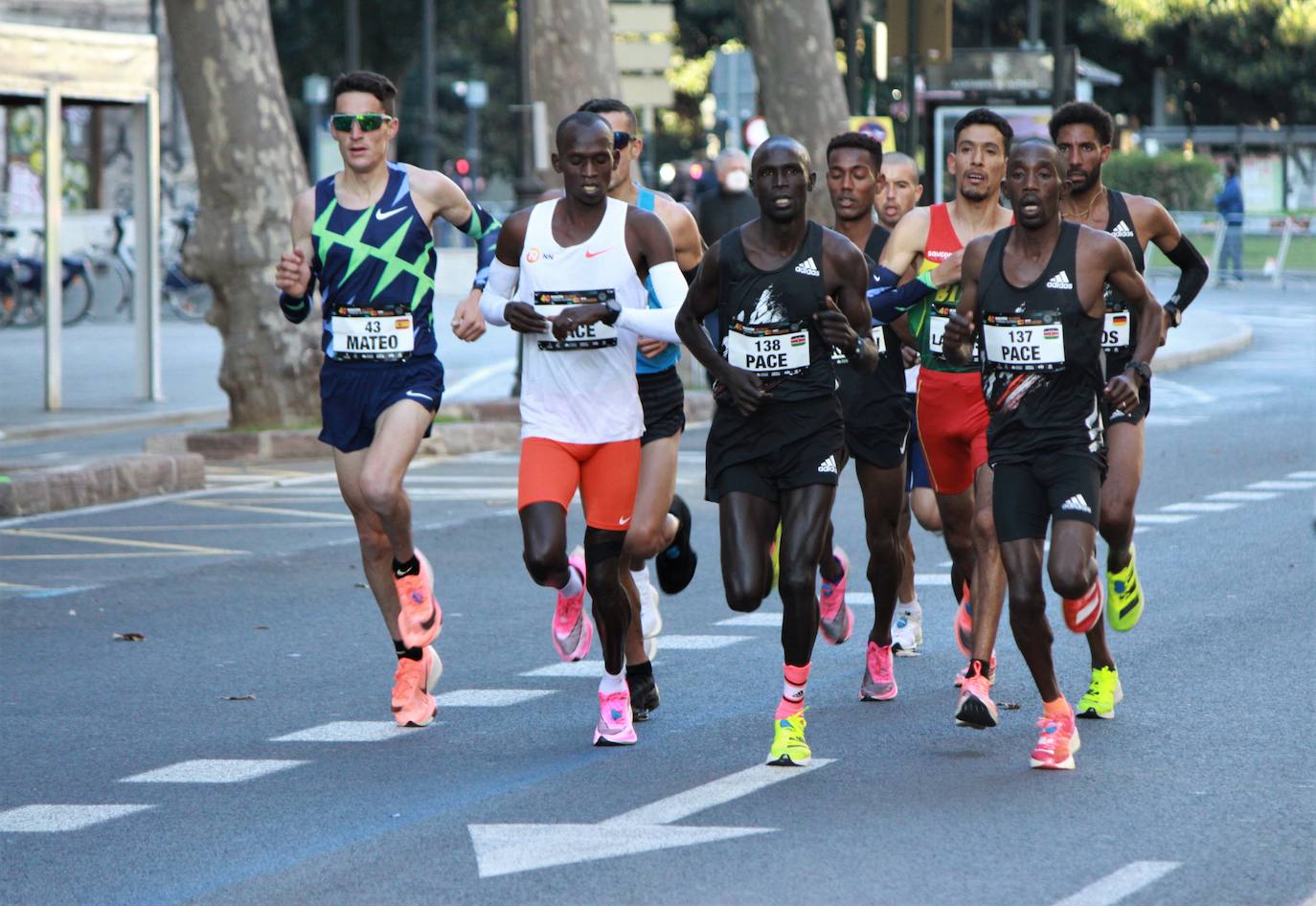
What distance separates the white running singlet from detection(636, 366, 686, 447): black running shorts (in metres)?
0.26

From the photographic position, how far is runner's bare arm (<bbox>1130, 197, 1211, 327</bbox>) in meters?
8.29

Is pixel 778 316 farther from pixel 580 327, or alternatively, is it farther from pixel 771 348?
pixel 580 327

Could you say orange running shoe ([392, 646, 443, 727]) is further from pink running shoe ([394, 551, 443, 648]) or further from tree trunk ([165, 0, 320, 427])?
tree trunk ([165, 0, 320, 427])

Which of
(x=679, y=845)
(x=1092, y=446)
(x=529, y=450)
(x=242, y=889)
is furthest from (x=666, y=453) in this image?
(x=242, y=889)

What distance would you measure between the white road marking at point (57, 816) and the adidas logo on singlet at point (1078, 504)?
2.78 metres

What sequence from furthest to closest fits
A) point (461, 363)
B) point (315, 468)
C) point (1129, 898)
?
1. point (461, 363)
2. point (315, 468)
3. point (1129, 898)

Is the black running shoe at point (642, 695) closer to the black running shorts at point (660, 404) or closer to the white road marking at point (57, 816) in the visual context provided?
the black running shorts at point (660, 404)

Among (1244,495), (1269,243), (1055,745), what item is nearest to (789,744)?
(1055,745)

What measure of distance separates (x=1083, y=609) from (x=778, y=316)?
4.21 ft

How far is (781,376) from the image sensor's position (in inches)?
281

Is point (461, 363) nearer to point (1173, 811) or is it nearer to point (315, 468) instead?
point (315, 468)

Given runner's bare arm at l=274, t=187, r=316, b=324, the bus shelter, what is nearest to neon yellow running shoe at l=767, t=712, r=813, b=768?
runner's bare arm at l=274, t=187, r=316, b=324

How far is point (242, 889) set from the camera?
5.60 meters

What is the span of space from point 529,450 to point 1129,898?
8.95 feet
